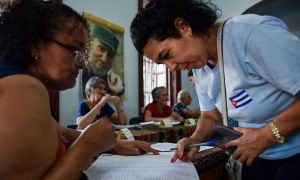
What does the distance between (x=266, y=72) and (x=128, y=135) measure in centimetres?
107

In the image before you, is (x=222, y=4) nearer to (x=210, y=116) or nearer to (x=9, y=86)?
(x=210, y=116)

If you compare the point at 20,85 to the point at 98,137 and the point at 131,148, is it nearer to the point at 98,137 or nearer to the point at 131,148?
the point at 98,137

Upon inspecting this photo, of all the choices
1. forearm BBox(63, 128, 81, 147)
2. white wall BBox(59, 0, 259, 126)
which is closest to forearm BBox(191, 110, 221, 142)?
forearm BBox(63, 128, 81, 147)

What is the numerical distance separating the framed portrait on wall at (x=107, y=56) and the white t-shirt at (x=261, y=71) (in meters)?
2.62

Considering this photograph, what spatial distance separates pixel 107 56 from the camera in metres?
3.62

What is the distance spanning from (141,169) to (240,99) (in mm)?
403

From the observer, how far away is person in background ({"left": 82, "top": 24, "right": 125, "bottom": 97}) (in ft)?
11.1

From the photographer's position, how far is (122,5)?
13.1 feet

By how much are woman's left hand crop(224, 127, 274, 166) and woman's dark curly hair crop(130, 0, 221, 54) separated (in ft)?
1.26

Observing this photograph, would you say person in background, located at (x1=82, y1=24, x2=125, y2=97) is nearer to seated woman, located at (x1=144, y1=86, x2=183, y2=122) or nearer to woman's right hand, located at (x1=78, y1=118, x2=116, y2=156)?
seated woman, located at (x1=144, y1=86, x2=183, y2=122)

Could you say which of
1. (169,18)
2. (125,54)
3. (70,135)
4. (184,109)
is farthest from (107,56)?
(169,18)

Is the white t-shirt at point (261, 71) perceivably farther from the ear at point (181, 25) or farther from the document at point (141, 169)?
the document at point (141, 169)

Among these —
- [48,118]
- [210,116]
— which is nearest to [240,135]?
[210,116]

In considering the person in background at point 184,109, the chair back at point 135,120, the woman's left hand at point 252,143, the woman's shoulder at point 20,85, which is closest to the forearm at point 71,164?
the woman's shoulder at point 20,85
